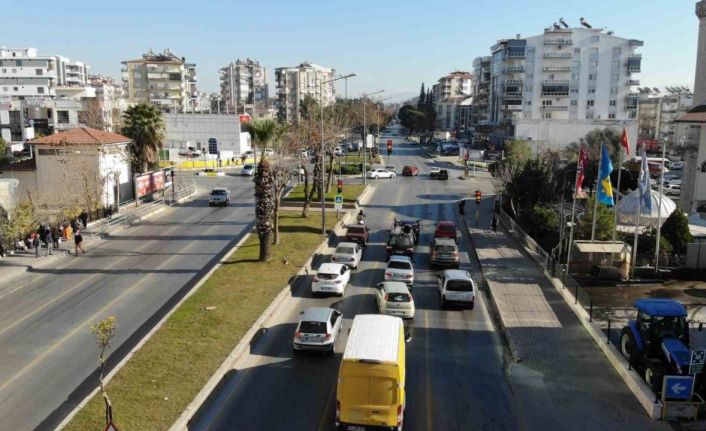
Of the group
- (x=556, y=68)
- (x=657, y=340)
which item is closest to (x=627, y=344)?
(x=657, y=340)

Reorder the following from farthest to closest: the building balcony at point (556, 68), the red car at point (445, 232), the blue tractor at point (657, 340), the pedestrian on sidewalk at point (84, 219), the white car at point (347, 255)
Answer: the building balcony at point (556, 68) < the pedestrian on sidewalk at point (84, 219) < the red car at point (445, 232) < the white car at point (347, 255) < the blue tractor at point (657, 340)

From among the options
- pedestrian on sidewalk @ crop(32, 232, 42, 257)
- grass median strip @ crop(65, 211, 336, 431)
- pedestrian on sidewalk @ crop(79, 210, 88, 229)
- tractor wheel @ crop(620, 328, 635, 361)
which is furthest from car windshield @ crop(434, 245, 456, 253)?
pedestrian on sidewalk @ crop(79, 210, 88, 229)

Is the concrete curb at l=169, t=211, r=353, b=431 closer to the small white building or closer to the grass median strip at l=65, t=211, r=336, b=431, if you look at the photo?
→ the grass median strip at l=65, t=211, r=336, b=431

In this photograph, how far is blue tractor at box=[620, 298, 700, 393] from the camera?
607 inches

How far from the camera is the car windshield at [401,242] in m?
31.8

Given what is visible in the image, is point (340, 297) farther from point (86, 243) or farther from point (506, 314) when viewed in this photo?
point (86, 243)

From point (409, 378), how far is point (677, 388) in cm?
665

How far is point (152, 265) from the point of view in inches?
1150

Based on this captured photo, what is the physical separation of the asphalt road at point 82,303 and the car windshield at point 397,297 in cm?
842

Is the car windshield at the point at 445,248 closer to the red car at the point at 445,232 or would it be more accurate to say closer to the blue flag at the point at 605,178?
the red car at the point at 445,232

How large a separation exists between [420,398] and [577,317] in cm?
958

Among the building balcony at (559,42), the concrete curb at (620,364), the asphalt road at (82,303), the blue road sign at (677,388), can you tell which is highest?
the building balcony at (559,42)

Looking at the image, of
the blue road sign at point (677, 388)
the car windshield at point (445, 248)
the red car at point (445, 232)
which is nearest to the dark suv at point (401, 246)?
the car windshield at point (445, 248)

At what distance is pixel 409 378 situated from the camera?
16.5 m
